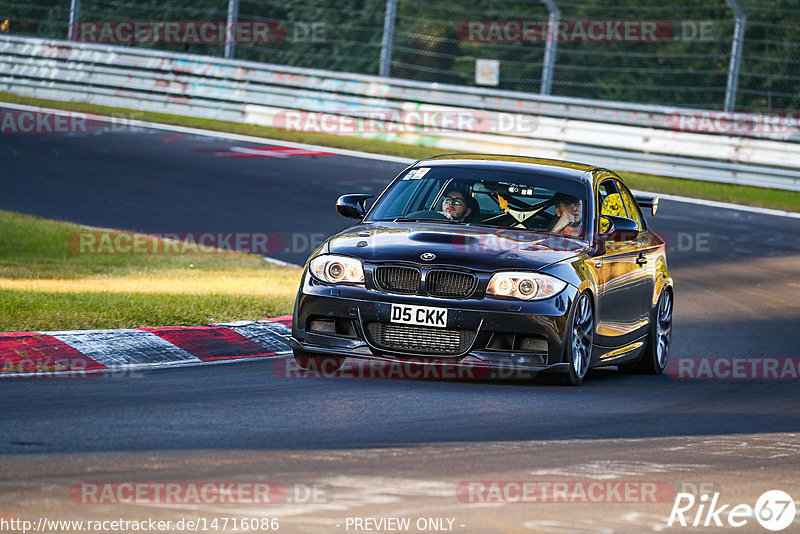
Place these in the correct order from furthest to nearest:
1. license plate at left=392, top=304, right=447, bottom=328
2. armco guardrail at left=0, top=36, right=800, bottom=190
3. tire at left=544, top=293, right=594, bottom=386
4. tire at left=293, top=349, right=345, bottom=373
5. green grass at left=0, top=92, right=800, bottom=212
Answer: armco guardrail at left=0, top=36, right=800, bottom=190 → green grass at left=0, top=92, right=800, bottom=212 → tire at left=293, top=349, right=345, bottom=373 → tire at left=544, top=293, right=594, bottom=386 → license plate at left=392, top=304, right=447, bottom=328

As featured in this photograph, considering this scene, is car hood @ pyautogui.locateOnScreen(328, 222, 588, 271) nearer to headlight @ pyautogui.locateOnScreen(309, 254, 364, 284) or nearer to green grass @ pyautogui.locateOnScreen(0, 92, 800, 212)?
headlight @ pyautogui.locateOnScreen(309, 254, 364, 284)

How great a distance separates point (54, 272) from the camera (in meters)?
14.1

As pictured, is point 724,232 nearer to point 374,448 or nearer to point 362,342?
point 362,342

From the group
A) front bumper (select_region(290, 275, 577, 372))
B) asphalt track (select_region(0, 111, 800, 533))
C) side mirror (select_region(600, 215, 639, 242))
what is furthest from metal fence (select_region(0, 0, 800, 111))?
front bumper (select_region(290, 275, 577, 372))

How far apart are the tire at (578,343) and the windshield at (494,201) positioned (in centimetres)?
72

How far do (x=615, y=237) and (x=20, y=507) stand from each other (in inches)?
227

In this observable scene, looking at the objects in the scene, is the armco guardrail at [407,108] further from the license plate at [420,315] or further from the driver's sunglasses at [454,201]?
the license plate at [420,315]

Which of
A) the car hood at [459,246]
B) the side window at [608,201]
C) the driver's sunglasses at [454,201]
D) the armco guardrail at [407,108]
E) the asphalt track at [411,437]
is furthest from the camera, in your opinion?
the armco guardrail at [407,108]

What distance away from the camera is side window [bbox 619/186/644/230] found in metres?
11.4

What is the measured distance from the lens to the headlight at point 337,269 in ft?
30.0

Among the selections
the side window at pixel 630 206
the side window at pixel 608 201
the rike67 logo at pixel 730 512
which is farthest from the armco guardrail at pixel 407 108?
the rike67 logo at pixel 730 512

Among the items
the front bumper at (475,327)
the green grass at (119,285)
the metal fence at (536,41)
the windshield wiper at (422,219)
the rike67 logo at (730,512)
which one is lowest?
the green grass at (119,285)

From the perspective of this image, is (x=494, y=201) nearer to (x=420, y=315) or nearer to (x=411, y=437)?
(x=420, y=315)

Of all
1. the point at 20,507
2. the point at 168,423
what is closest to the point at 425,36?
the point at 168,423
